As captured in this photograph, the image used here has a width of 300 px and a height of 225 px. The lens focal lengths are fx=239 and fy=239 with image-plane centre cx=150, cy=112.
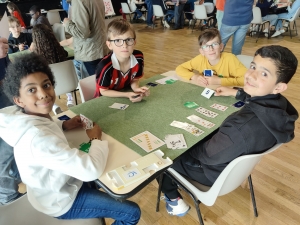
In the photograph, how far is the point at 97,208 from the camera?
1.12m

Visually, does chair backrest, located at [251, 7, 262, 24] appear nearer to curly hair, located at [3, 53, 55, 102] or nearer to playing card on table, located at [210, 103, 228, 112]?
playing card on table, located at [210, 103, 228, 112]

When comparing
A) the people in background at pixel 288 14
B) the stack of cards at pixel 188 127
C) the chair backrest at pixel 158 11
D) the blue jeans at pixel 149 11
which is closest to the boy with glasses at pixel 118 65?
the stack of cards at pixel 188 127

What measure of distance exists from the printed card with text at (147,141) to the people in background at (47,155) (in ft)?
0.55

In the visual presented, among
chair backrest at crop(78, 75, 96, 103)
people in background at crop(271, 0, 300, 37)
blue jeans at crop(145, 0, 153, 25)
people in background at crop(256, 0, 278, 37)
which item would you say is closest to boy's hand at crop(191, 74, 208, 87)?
chair backrest at crop(78, 75, 96, 103)

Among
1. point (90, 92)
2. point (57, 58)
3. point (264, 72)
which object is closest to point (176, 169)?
point (264, 72)

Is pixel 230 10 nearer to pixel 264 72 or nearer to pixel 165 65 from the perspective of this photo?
pixel 165 65

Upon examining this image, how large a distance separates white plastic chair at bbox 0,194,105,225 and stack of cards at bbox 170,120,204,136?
0.61 meters

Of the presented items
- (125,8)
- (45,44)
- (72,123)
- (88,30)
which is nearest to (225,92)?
(72,123)

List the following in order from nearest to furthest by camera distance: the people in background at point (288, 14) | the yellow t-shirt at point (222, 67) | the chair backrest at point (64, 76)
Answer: the yellow t-shirt at point (222, 67)
the chair backrest at point (64, 76)
the people in background at point (288, 14)

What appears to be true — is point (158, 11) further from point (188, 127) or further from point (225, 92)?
point (188, 127)

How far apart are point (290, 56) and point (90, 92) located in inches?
54.6

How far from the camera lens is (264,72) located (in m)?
1.14

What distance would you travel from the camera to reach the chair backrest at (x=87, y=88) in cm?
184

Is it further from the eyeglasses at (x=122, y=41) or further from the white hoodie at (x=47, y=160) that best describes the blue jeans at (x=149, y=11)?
the white hoodie at (x=47, y=160)
